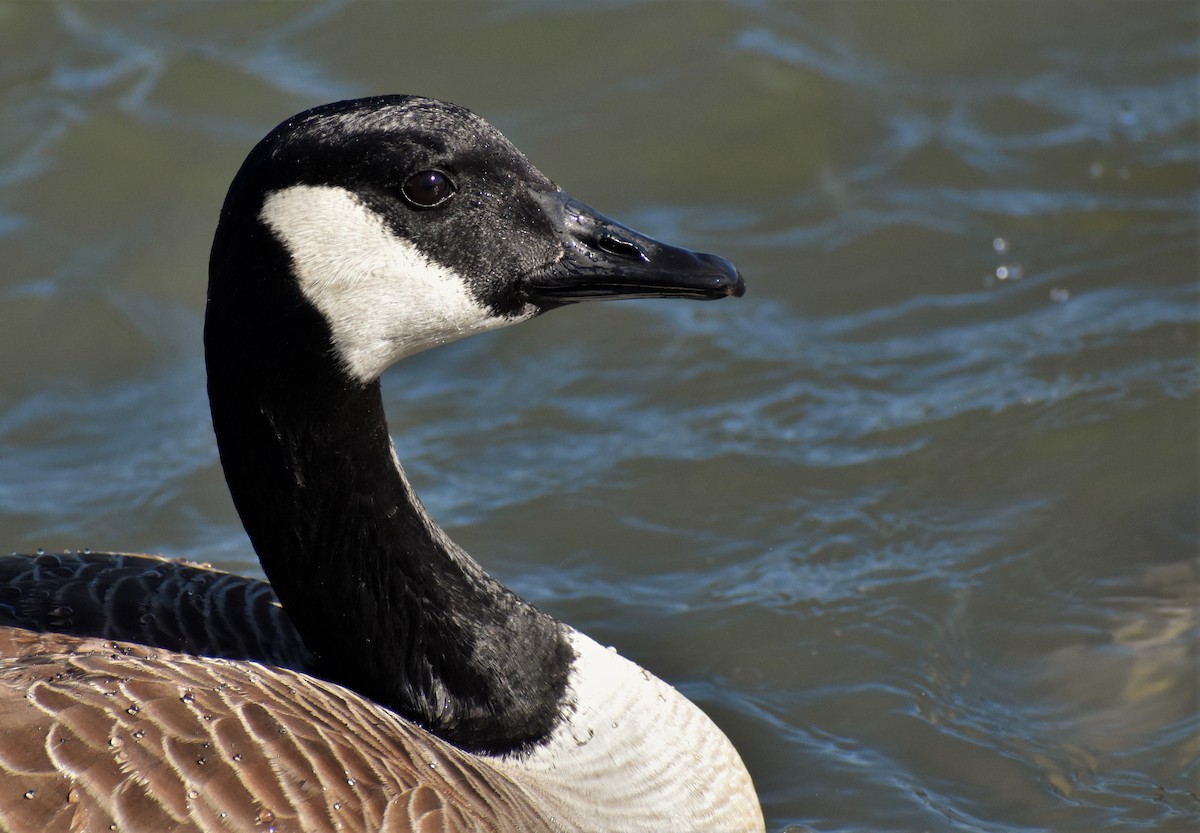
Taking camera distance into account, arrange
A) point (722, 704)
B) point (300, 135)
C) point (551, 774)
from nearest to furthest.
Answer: point (300, 135), point (551, 774), point (722, 704)

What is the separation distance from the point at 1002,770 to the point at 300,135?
11.5 feet

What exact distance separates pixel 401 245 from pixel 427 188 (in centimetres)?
17

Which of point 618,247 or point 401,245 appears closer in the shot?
point 401,245

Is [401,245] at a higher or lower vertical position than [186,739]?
higher

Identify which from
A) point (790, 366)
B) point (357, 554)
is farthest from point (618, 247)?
point (790, 366)

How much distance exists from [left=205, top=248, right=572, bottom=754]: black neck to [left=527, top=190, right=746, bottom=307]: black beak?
2.07ft

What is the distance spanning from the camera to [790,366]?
24.9 ft

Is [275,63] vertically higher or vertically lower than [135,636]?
higher

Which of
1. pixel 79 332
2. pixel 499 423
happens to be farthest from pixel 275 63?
pixel 499 423

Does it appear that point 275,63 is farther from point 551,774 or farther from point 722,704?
point 551,774

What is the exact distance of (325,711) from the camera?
3.96 metres

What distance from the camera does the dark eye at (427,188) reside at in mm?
3922

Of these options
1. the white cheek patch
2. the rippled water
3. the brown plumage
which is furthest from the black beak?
the rippled water

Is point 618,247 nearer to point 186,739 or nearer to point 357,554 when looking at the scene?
point 357,554
